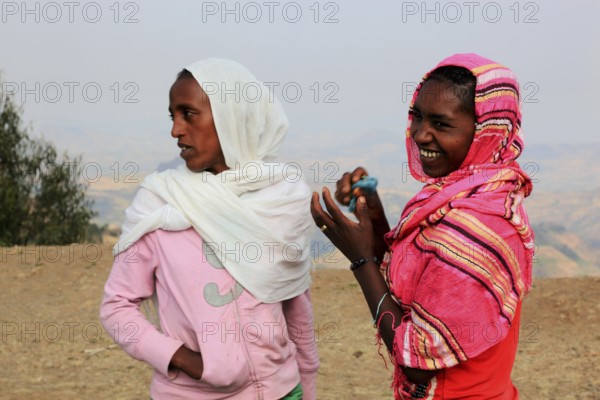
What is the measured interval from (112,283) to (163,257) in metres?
0.20

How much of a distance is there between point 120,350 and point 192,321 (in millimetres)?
5530

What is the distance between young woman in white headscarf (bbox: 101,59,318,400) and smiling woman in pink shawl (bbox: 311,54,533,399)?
41 centimetres

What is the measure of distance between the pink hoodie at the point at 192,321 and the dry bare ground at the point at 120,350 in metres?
3.99

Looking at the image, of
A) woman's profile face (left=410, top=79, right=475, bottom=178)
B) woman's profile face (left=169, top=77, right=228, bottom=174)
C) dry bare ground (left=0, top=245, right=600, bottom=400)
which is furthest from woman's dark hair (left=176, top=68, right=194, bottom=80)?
dry bare ground (left=0, top=245, right=600, bottom=400)

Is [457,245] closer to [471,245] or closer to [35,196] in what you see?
[471,245]

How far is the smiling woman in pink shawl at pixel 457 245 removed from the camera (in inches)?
76.9

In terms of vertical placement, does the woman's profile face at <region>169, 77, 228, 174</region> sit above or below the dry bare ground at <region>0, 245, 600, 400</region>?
above

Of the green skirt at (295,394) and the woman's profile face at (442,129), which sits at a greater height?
the woman's profile face at (442,129)

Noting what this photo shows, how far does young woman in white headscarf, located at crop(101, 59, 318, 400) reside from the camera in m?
2.40

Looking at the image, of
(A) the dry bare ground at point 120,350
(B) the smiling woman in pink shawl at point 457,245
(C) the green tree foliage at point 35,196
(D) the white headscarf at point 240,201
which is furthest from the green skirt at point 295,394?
(C) the green tree foliage at point 35,196

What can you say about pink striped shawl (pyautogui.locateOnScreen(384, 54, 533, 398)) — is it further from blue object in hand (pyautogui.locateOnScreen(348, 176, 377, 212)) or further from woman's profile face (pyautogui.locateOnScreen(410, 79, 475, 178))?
blue object in hand (pyautogui.locateOnScreen(348, 176, 377, 212))

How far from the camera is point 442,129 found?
2.07 m

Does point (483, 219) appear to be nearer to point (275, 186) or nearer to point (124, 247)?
point (275, 186)

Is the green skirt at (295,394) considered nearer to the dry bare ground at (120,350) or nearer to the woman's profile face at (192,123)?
the woman's profile face at (192,123)
